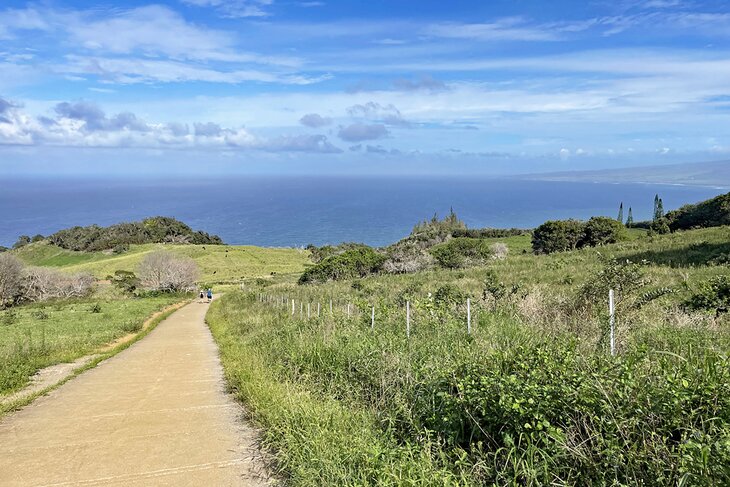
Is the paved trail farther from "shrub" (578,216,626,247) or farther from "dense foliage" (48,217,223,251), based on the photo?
"dense foliage" (48,217,223,251)

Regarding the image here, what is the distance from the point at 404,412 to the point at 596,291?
538 cm

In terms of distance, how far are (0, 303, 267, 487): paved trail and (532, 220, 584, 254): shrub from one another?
46605 mm

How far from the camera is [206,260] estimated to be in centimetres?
8519

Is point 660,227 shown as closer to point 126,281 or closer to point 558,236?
point 558,236

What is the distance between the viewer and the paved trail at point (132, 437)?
4617mm

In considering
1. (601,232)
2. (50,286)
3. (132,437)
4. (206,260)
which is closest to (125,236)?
(206,260)

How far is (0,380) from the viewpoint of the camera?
337 inches

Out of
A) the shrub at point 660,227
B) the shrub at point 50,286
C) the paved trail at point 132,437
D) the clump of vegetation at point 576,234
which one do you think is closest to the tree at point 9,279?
the shrub at point 50,286

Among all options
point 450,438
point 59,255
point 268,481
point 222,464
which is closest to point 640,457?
point 450,438

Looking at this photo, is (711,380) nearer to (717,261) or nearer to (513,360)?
(513,360)

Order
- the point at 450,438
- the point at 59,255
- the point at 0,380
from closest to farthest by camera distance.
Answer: the point at 450,438 → the point at 0,380 → the point at 59,255

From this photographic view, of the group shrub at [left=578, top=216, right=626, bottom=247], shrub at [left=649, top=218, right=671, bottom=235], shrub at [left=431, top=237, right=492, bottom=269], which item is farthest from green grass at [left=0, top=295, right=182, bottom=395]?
shrub at [left=649, top=218, right=671, bottom=235]

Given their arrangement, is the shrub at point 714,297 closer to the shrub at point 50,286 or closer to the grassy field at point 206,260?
the shrub at point 50,286

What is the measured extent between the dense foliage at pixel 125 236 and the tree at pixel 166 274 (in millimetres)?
42666
